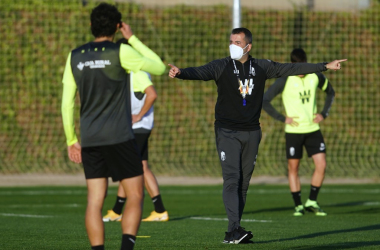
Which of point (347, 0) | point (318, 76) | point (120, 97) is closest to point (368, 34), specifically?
point (347, 0)

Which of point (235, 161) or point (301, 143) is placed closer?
point (235, 161)

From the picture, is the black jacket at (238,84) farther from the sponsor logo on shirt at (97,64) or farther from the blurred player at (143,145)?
the blurred player at (143,145)

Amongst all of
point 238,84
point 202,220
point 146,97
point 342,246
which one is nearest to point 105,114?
point 238,84

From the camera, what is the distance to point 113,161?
598 centimetres

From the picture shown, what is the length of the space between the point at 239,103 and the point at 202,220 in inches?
119

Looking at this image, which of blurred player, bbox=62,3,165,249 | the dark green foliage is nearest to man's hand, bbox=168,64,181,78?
blurred player, bbox=62,3,165,249

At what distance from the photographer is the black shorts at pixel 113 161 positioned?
5969mm

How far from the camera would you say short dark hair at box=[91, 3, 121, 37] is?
234 inches

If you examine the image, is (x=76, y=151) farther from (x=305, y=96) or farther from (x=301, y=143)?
(x=305, y=96)

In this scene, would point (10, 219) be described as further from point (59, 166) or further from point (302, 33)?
point (302, 33)

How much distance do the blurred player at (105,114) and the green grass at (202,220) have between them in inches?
64.7

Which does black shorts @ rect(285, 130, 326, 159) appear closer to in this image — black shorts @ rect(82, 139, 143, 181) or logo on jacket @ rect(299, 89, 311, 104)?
logo on jacket @ rect(299, 89, 311, 104)

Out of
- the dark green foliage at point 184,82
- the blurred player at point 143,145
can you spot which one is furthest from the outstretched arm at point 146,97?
the dark green foliage at point 184,82

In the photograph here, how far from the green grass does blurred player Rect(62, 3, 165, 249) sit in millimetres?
1644
